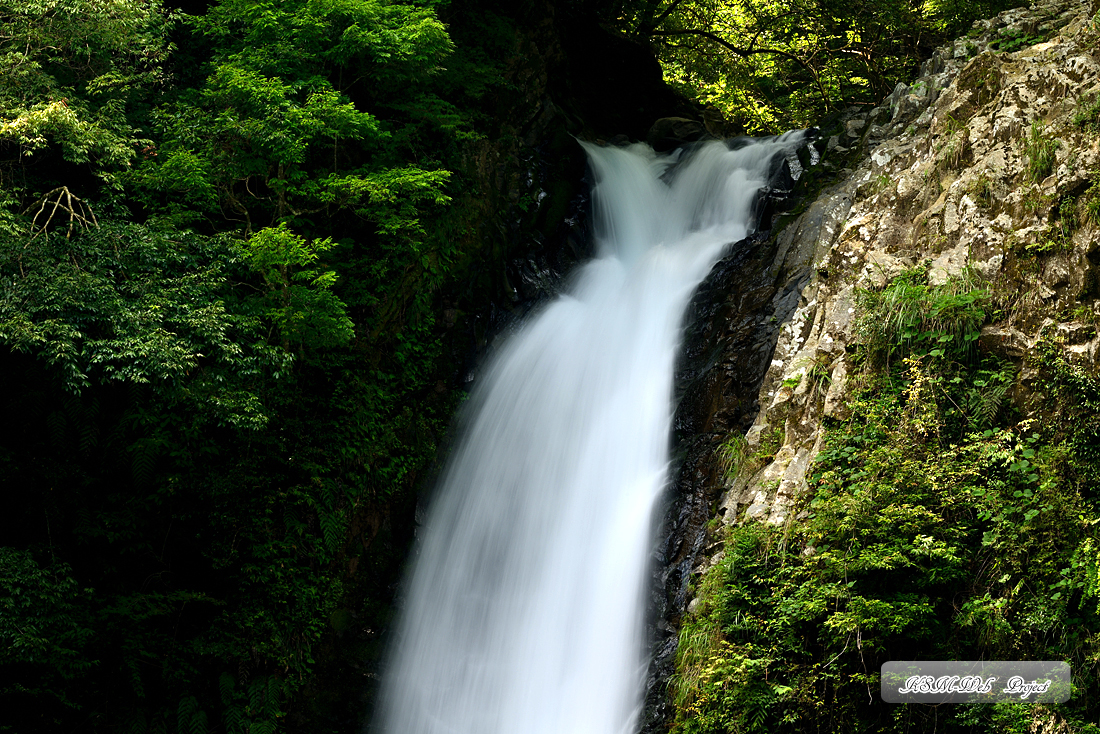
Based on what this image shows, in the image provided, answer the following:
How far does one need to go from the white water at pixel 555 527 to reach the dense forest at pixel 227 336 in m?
0.51

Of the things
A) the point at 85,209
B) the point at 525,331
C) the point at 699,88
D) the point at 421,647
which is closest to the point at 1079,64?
the point at 525,331

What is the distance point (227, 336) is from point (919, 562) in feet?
21.3

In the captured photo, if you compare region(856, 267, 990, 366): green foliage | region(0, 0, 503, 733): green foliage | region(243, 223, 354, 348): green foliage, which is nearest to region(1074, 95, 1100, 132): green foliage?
region(856, 267, 990, 366): green foliage

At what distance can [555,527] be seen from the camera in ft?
28.3

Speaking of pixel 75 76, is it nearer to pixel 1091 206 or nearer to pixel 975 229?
pixel 975 229

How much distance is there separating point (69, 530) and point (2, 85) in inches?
171

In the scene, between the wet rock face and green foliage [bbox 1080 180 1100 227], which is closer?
green foliage [bbox 1080 180 1100 227]

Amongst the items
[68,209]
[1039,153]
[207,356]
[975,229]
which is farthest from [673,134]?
[68,209]

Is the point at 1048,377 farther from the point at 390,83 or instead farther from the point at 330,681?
the point at 390,83

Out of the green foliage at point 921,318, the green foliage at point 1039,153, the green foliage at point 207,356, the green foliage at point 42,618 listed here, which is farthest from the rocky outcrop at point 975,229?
the green foliage at point 42,618

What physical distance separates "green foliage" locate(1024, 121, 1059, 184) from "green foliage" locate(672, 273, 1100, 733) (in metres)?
1.25

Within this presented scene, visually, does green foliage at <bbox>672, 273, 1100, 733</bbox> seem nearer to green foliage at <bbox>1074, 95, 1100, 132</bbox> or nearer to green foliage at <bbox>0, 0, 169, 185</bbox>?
green foliage at <bbox>1074, 95, 1100, 132</bbox>

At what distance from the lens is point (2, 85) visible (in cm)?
730

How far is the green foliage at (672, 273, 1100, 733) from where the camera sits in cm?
511
